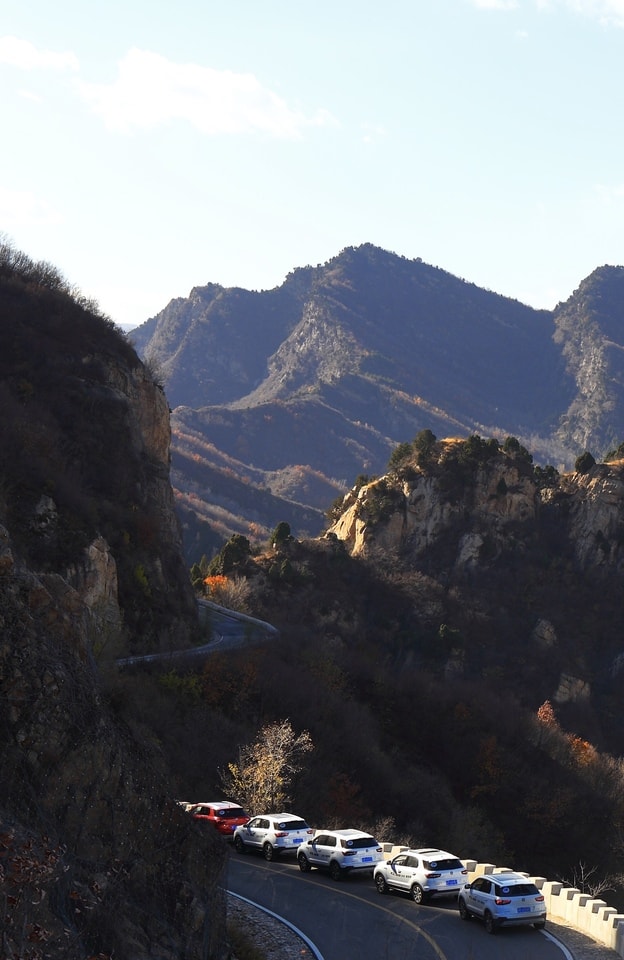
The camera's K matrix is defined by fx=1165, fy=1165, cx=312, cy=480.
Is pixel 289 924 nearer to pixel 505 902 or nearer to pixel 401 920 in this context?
pixel 401 920

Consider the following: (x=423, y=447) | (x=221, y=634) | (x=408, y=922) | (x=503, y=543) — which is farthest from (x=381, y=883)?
(x=423, y=447)

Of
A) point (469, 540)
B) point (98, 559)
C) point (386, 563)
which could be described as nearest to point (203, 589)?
point (386, 563)

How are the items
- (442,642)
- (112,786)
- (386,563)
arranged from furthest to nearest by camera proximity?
(386,563), (442,642), (112,786)

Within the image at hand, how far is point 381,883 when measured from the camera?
92.2 feet

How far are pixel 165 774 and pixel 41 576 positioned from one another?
8734 millimetres

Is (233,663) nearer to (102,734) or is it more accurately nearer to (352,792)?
(352,792)

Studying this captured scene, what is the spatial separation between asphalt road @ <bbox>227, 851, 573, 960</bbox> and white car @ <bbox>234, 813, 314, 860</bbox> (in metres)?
1.71

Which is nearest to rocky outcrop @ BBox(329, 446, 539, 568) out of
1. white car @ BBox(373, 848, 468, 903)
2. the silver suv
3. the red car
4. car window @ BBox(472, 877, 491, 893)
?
the red car

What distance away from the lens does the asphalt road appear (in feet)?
76.0

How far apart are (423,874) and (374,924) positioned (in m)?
2.26

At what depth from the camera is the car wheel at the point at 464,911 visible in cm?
2547

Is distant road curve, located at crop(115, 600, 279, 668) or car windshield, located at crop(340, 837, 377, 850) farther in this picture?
distant road curve, located at crop(115, 600, 279, 668)

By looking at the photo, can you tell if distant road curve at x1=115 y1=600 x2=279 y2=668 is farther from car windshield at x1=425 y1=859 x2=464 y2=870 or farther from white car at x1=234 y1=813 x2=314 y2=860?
car windshield at x1=425 y1=859 x2=464 y2=870

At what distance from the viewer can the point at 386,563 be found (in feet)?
356
